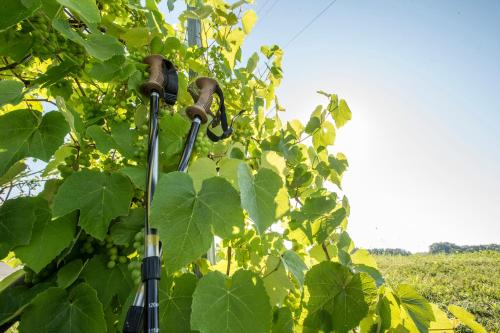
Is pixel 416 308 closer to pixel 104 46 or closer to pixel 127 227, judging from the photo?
pixel 127 227

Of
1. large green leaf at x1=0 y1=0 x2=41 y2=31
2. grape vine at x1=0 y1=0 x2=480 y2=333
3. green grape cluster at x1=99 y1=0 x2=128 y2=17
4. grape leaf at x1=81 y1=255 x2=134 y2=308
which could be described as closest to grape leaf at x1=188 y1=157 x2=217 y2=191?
grape vine at x1=0 y1=0 x2=480 y2=333

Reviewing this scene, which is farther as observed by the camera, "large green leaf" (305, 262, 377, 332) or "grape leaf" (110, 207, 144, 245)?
"large green leaf" (305, 262, 377, 332)

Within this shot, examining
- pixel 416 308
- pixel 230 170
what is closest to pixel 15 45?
pixel 230 170

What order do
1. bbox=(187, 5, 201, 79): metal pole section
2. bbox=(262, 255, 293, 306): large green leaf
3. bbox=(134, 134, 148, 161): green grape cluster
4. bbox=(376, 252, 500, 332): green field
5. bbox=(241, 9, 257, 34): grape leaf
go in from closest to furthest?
1. bbox=(134, 134, 148, 161): green grape cluster
2. bbox=(262, 255, 293, 306): large green leaf
3. bbox=(241, 9, 257, 34): grape leaf
4. bbox=(187, 5, 201, 79): metal pole section
5. bbox=(376, 252, 500, 332): green field

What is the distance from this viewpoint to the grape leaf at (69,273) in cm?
57

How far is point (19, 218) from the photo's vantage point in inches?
22.2

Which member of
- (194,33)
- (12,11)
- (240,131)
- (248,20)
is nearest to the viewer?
(12,11)

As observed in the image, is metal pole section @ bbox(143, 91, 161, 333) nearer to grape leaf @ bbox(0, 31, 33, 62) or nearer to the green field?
grape leaf @ bbox(0, 31, 33, 62)

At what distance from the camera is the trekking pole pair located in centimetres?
41

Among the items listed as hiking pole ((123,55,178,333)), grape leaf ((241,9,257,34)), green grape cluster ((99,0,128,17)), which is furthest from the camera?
grape leaf ((241,9,257,34))

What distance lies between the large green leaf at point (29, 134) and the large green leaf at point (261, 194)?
319 mm

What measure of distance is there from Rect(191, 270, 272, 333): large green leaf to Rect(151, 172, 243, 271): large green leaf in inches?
3.7

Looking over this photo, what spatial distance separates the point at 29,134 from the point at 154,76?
0.24 meters

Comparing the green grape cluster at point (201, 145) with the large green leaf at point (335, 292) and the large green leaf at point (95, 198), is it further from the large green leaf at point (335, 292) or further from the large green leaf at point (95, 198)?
the large green leaf at point (335, 292)
